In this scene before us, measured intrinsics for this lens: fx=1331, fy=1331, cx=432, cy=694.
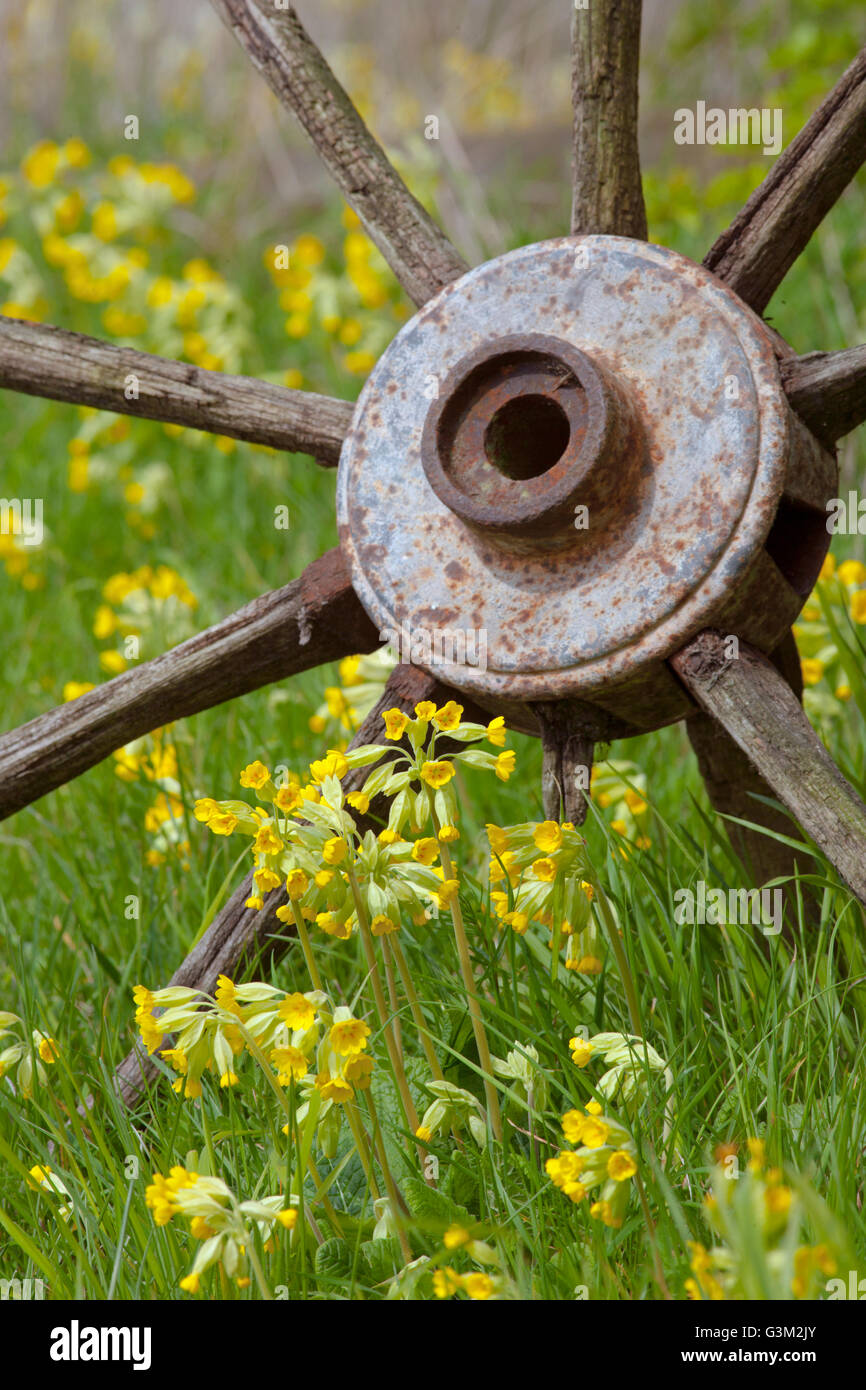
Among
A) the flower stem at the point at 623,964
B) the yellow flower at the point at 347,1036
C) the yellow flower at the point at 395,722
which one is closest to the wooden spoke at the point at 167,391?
the yellow flower at the point at 395,722

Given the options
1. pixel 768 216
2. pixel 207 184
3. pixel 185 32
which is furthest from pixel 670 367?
pixel 185 32

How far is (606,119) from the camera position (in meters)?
1.77

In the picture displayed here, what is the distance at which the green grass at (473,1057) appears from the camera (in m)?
1.41

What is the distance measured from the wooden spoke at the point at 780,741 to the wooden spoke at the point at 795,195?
503 mm

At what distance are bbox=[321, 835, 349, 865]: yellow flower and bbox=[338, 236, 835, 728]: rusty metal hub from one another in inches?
13.4

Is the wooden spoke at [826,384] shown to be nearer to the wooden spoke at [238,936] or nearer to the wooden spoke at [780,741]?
the wooden spoke at [780,741]

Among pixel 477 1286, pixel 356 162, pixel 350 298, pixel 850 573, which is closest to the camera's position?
pixel 477 1286

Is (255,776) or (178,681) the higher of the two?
(178,681)

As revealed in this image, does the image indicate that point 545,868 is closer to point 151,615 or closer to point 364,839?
point 364,839

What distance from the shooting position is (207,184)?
6.31 m

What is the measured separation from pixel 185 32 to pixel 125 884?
6011mm

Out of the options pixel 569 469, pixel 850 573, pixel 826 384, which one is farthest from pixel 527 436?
pixel 850 573

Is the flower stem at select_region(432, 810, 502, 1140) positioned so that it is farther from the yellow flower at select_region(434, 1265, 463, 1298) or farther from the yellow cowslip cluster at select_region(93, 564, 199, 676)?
the yellow cowslip cluster at select_region(93, 564, 199, 676)

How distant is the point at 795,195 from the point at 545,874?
3.06 ft
